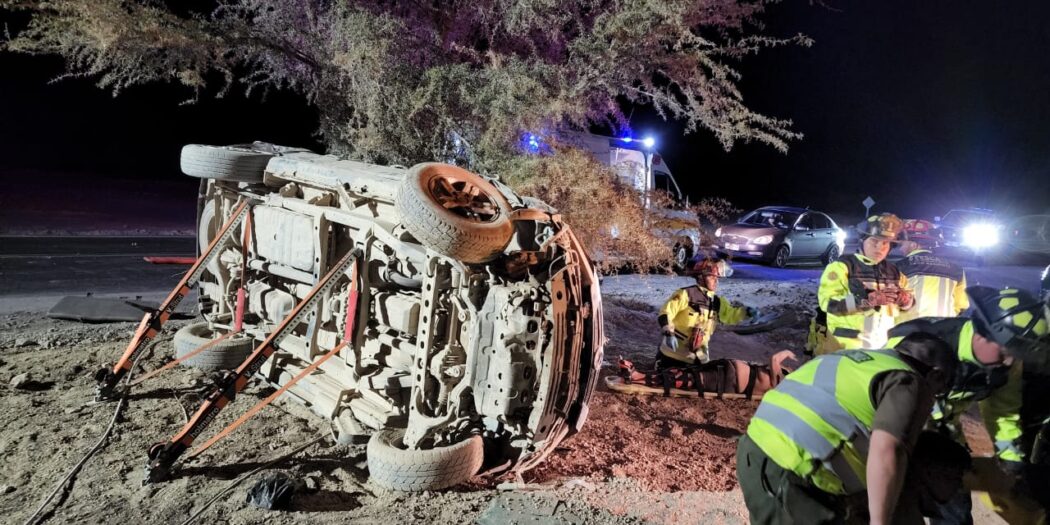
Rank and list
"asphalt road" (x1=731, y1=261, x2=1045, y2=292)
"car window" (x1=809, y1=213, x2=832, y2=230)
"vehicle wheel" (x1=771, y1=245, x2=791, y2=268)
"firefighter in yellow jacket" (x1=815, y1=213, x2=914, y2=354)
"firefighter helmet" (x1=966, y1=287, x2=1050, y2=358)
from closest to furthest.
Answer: "firefighter helmet" (x1=966, y1=287, x2=1050, y2=358) → "firefighter in yellow jacket" (x1=815, y1=213, x2=914, y2=354) → "asphalt road" (x1=731, y1=261, x2=1045, y2=292) → "vehicle wheel" (x1=771, y1=245, x2=791, y2=268) → "car window" (x1=809, y1=213, x2=832, y2=230)

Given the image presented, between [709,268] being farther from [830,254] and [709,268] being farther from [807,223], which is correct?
[830,254]

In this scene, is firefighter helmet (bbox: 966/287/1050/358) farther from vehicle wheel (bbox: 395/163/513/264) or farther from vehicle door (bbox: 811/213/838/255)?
vehicle door (bbox: 811/213/838/255)

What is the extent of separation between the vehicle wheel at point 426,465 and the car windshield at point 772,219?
13.0 metres

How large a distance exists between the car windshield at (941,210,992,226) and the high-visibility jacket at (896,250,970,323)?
1701 cm

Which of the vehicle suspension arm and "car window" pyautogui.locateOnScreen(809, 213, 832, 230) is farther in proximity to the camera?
"car window" pyautogui.locateOnScreen(809, 213, 832, 230)

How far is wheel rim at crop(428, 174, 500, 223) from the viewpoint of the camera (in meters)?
3.53

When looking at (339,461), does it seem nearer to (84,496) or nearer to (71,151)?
(84,496)

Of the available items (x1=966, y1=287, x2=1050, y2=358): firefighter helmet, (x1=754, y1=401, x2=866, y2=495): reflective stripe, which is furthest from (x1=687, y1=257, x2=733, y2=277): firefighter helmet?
(x1=754, y1=401, x2=866, y2=495): reflective stripe

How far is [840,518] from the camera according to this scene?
222 cm

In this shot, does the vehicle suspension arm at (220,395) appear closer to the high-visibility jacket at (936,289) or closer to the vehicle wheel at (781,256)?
the high-visibility jacket at (936,289)

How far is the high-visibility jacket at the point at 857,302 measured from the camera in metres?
4.70

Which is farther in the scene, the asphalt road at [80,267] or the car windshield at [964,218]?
the car windshield at [964,218]

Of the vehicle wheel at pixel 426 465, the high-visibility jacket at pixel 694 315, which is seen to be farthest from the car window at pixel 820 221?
the vehicle wheel at pixel 426 465

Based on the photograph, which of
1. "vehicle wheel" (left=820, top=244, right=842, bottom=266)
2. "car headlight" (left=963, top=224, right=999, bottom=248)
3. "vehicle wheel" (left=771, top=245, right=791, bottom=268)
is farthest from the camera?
"car headlight" (left=963, top=224, right=999, bottom=248)
